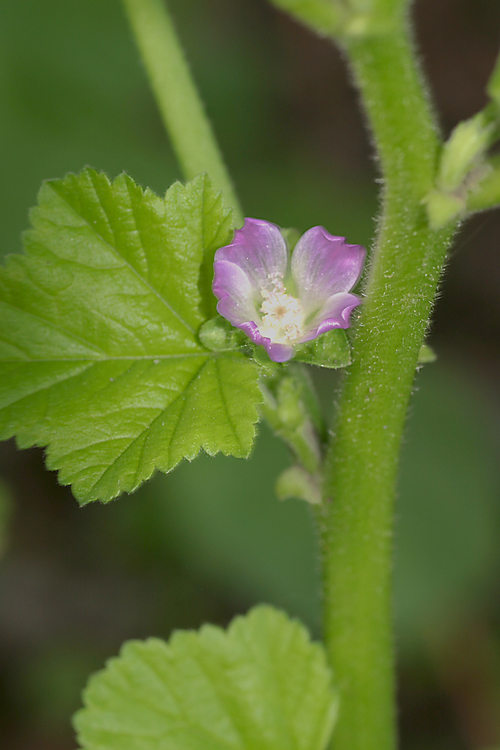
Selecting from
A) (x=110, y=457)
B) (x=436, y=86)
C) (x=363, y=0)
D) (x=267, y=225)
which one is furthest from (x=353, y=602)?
(x=436, y=86)

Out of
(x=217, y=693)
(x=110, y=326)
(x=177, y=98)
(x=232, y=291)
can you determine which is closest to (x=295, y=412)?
(x=232, y=291)

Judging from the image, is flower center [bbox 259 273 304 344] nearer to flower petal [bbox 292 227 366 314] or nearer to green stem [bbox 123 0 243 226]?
flower petal [bbox 292 227 366 314]

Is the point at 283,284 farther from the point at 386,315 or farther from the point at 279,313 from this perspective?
the point at 386,315

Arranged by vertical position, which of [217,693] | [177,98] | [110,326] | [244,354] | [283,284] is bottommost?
[217,693]

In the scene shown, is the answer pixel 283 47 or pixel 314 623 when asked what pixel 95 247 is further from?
pixel 283 47

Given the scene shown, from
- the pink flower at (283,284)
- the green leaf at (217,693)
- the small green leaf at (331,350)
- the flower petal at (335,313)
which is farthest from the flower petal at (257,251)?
the green leaf at (217,693)

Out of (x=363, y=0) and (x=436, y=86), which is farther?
(x=436, y=86)

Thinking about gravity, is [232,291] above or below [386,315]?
above
